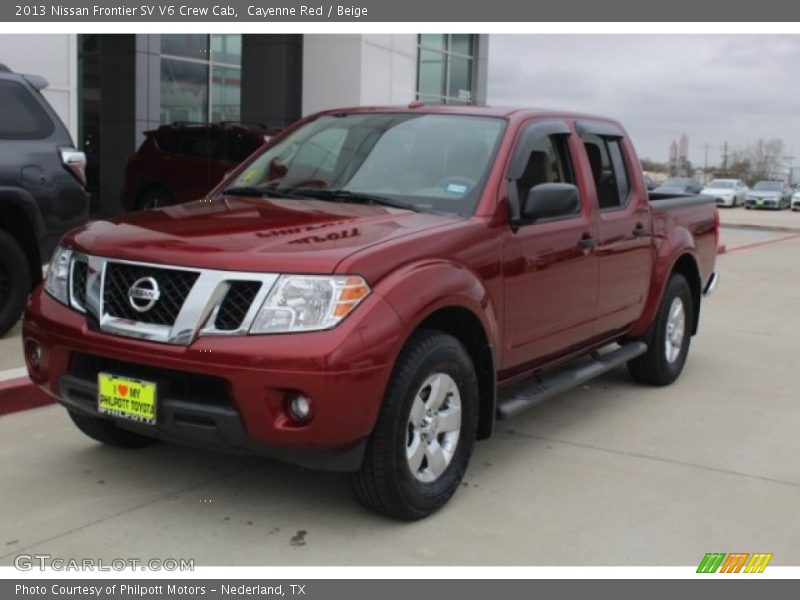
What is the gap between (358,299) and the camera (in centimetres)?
353

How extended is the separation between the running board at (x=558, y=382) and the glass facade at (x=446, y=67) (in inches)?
631

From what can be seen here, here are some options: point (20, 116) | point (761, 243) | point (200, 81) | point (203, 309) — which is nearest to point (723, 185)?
point (761, 243)

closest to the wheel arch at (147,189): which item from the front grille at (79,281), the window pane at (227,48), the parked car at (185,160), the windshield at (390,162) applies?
the parked car at (185,160)

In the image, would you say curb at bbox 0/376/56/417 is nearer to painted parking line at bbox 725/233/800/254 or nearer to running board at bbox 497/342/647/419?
running board at bbox 497/342/647/419

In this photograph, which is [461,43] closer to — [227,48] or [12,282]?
[227,48]

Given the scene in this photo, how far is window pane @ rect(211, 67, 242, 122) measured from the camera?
64.9 ft

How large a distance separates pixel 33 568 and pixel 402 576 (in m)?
1.35

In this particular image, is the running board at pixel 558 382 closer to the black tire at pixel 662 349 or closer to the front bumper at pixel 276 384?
the black tire at pixel 662 349

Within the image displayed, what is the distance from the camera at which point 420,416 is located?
12.7ft

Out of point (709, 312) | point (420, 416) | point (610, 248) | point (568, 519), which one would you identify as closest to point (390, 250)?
point (420, 416)

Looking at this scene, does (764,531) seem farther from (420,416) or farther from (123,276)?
(123,276)

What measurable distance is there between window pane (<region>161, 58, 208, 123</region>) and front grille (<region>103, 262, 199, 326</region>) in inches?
599

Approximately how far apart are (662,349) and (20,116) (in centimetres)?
484

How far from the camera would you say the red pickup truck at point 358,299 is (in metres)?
3.48
